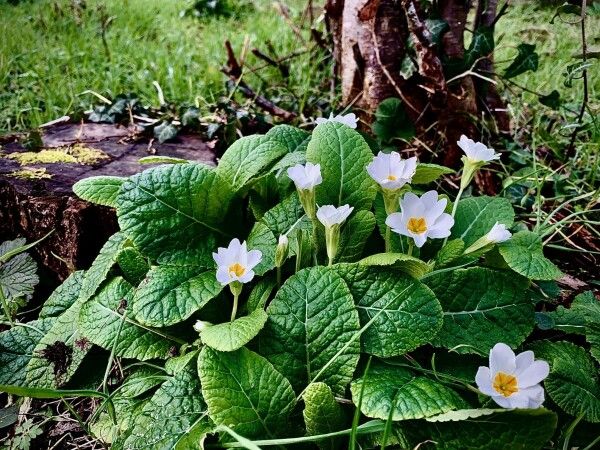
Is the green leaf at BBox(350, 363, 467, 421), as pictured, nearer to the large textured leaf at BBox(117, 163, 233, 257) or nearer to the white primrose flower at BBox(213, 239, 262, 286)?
the white primrose flower at BBox(213, 239, 262, 286)

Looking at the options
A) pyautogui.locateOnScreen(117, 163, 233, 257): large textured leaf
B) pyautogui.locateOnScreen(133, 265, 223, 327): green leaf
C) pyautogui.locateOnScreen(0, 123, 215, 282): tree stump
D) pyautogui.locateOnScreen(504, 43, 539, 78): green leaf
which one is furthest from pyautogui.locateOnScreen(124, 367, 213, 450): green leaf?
pyautogui.locateOnScreen(504, 43, 539, 78): green leaf

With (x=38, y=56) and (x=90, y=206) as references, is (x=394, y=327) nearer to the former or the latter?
(x=90, y=206)

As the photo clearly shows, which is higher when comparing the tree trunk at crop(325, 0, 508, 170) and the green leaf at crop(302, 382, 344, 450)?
the tree trunk at crop(325, 0, 508, 170)

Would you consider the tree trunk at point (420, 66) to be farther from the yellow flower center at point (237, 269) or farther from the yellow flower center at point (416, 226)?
the yellow flower center at point (237, 269)

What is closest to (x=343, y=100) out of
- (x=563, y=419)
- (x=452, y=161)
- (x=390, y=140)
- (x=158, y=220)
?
(x=390, y=140)

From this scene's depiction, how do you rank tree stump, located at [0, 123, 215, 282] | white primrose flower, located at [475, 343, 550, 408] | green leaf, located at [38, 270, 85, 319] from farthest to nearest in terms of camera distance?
tree stump, located at [0, 123, 215, 282] → green leaf, located at [38, 270, 85, 319] → white primrose flower, located at [475, 343, 550, 408]

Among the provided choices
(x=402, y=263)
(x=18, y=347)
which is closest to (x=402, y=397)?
(x=402, y=263)

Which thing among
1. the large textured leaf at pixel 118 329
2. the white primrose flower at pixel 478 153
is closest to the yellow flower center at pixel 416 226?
the white primrose flower at pixel 478 153
